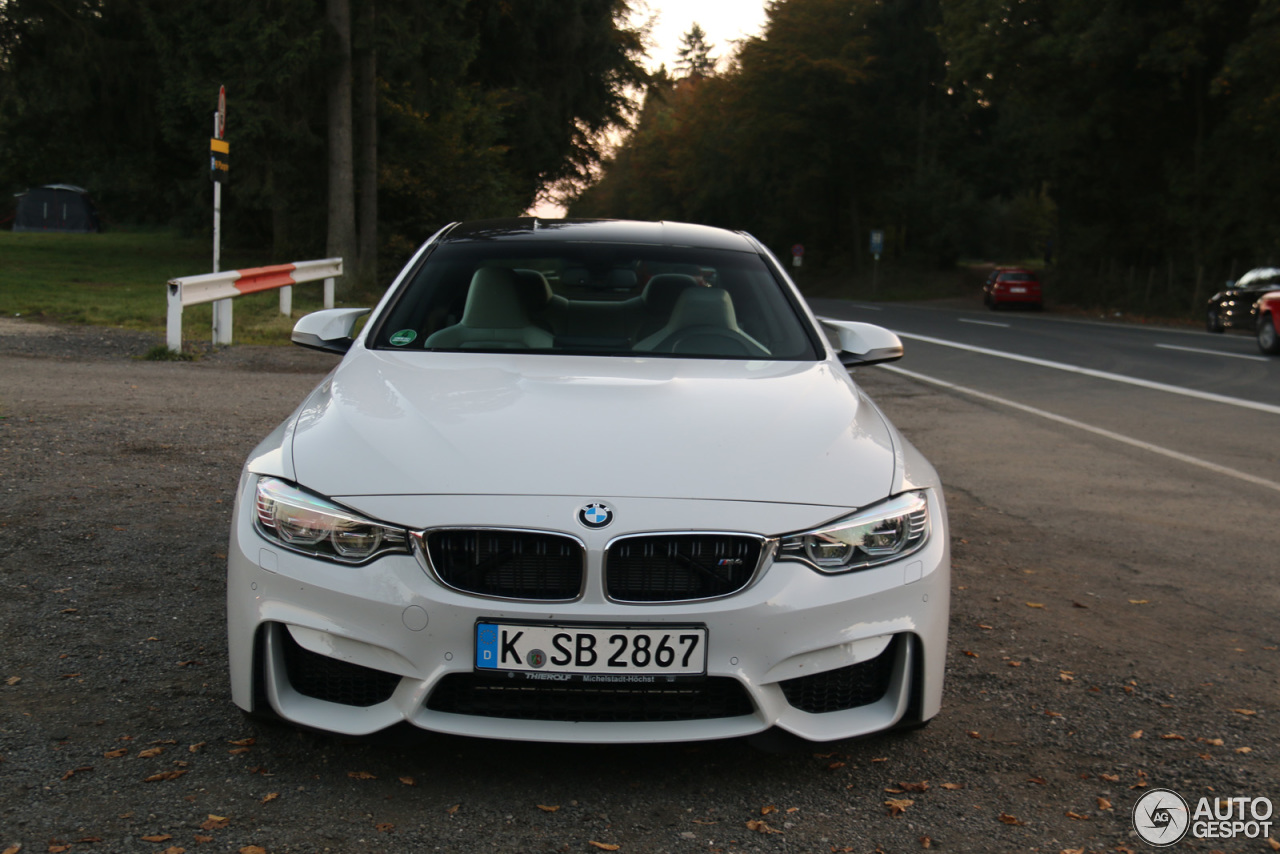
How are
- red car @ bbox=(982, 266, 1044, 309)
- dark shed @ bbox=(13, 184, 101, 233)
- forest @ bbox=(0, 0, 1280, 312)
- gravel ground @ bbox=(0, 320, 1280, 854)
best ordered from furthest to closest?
dark shed @ bbox=(13, 184, 101, 233) → red car @ bbox=(982, 266, 1044, 309) → forest @ bbox=(0, 0, 1280, 312) → gravel ground @ bbox=(0, 320, 1280, 854)

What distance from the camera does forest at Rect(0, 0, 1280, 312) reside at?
960 inches

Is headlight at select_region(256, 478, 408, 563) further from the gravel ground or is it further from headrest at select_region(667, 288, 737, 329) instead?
headrest at select_region(667, 288, 737, 329)

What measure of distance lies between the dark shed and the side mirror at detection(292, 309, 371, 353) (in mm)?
75823

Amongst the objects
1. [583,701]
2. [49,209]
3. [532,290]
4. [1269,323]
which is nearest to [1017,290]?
[1269,323]

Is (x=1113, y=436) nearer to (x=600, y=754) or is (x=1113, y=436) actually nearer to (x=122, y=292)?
(x=600, y=754)

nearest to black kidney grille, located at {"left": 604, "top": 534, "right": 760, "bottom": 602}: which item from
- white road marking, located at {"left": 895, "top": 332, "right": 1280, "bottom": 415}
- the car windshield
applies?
the car windshield

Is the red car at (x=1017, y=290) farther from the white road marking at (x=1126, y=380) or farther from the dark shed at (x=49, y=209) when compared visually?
the dark shed at (x=49, y=209)

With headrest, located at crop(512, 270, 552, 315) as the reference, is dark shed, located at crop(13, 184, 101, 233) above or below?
above

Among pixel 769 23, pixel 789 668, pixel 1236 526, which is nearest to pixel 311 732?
pixel 789 668

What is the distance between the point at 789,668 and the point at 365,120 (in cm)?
2494

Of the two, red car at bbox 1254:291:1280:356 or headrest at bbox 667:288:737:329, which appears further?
red car at bbox 1254:291:1280:356

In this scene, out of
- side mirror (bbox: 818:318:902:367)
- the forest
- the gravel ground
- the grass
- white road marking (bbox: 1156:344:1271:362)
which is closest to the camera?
the gravel ground

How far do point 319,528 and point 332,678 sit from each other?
0.37 meters

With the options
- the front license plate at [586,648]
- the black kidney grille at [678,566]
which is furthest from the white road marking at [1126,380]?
the front license plate at [586,648]
